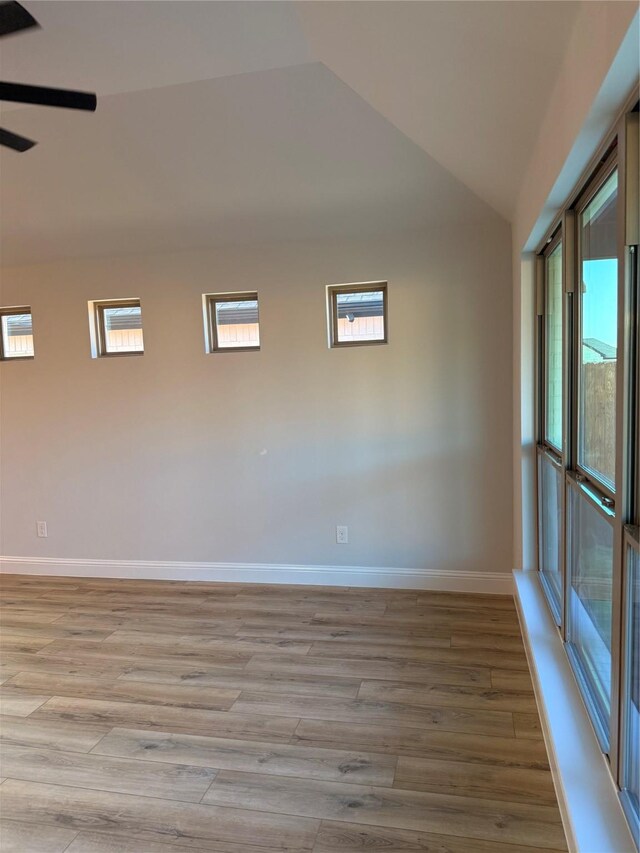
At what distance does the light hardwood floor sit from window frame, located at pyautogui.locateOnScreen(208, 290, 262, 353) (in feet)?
6.02

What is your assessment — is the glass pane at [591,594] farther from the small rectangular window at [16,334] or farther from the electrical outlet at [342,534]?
the small rectangular window at [16,334]

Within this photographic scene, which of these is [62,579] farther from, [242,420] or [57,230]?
[57,230]

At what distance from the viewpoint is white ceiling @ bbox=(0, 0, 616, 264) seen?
5.79 feet

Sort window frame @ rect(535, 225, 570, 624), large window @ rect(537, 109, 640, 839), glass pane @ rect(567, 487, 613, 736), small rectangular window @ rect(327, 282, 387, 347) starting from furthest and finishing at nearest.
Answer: small rectangular window @ rect(327, 282, 387, 347)
window frame @ rect(535, 225, 570, 624)
glass pane @ rect(567, 487, 613, 736)
large window @ rect(537, 109, 640, 839)

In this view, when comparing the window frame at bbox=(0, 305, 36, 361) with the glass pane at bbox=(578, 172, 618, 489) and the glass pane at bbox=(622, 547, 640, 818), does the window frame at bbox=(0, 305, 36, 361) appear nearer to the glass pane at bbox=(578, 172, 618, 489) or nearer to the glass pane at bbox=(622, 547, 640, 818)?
the glass pane at bbox=(578, 172, 618, 489)

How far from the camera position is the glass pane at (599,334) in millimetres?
1599

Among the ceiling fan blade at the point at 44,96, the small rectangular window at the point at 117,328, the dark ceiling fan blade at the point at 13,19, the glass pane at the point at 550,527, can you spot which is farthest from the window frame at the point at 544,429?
the small rectangular window at the point at 117,328

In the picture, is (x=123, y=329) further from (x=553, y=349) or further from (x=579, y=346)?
(x=579, y=346)

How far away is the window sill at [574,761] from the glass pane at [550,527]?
0.25 meters

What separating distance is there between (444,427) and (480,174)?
1584 mm

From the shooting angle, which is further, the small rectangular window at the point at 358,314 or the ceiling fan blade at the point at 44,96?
the small rectangular window at the point at 358,314

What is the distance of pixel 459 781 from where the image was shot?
1972 mm

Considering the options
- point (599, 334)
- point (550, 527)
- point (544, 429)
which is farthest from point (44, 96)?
point (550, 527)

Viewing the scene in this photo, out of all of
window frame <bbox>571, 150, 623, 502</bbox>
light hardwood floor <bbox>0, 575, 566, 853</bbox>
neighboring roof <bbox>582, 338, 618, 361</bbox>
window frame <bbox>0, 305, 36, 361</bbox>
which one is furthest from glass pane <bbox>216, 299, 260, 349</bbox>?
neighboring roof <bbox>582, 338, 618, 361</bbox>
